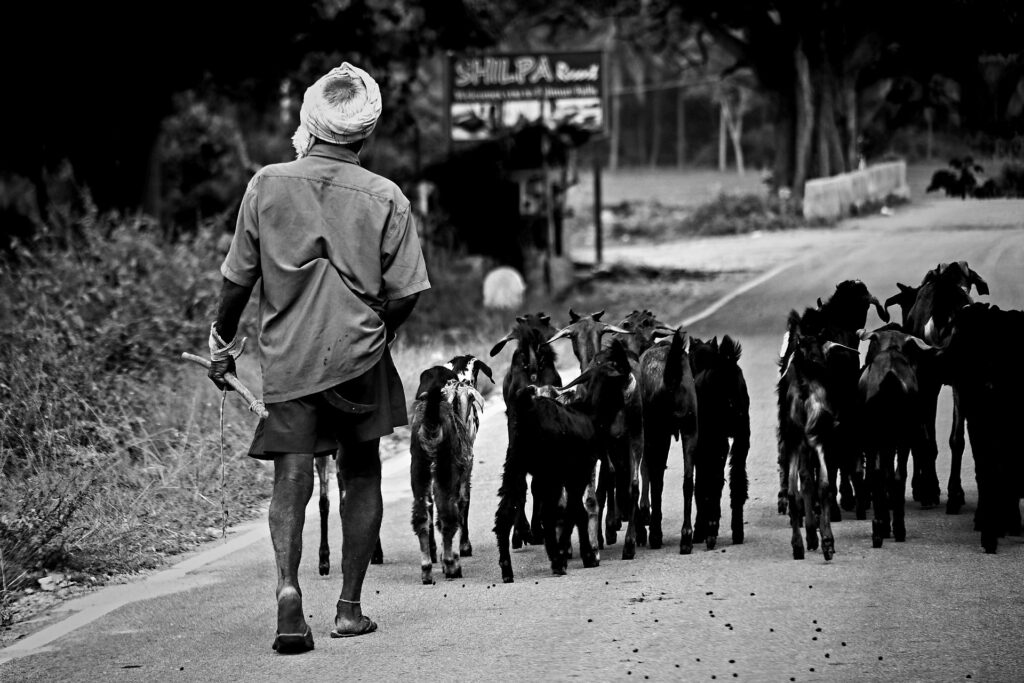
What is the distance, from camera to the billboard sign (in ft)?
86.1

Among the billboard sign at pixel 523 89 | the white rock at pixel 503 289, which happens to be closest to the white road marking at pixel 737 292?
the white rock at pixel 503 289

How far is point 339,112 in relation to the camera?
6176 mm

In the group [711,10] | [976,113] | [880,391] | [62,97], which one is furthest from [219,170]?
[880,391]

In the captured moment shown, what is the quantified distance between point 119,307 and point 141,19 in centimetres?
643

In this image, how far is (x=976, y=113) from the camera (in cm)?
1070

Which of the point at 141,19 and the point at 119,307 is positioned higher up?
the point at 141,19

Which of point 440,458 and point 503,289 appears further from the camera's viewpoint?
point 503,289

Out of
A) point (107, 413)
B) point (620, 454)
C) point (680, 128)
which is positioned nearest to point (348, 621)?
point (620, 454)

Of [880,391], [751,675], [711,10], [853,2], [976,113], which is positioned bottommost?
[751,675]

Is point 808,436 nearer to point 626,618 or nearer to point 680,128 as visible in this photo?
point 626,618

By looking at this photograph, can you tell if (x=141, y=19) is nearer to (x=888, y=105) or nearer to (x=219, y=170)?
(x=888, y=105)

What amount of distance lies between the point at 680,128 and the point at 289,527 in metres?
71.3

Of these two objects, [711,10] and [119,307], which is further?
[711,10]

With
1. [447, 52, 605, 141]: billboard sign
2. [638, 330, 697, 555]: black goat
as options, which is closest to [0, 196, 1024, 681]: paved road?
[638, 330, 697, 555]: black goat
